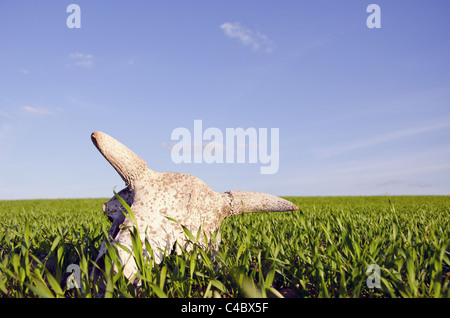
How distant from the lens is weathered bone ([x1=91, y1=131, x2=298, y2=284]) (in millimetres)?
2978

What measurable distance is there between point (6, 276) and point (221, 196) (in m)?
2.04

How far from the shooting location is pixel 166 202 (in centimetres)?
312

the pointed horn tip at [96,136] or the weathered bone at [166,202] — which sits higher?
the pointed horn tip at [96,136]

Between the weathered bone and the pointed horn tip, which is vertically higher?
the pointed horn tip

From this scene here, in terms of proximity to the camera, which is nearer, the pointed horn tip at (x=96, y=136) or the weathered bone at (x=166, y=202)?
the weathered bone at (x=166, y=202)

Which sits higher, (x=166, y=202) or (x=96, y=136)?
(x=96, y=136)

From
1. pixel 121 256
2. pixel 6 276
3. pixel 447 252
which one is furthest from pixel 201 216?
pixel 447 252

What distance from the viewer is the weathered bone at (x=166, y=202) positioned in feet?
9.77

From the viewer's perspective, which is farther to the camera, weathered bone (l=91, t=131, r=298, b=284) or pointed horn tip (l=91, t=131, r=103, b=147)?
pointed horn tip (l=91, t=131, r=103, b=147)

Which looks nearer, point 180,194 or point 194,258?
point 194,258
